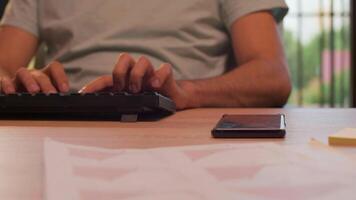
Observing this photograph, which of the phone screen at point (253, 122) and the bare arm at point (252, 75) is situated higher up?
the phone screen at point (253, 122)

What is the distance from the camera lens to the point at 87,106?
0.75 meters

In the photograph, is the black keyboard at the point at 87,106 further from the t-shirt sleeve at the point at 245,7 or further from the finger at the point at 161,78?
the t-shirt sleeve at the point at 245,7

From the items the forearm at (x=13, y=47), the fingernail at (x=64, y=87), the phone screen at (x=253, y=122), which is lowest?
the forearm at (x=13, y=47)

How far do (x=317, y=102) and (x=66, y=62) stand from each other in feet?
5.81

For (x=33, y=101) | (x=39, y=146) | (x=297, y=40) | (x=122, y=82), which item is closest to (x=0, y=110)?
(x=33, y=101)

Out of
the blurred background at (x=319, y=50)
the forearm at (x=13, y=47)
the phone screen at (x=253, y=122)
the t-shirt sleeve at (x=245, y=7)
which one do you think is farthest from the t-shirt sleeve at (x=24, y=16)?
the blurred background at (x=319, y=50)

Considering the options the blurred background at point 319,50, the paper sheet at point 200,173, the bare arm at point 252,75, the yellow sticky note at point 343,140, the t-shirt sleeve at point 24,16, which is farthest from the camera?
the blurred background at point 319,50

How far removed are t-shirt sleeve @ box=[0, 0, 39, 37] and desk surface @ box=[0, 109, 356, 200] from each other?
24.7 inches

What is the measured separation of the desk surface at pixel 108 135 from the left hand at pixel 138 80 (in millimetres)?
59

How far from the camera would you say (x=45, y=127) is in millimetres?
703

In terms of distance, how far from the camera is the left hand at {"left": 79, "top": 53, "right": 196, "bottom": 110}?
83 cm

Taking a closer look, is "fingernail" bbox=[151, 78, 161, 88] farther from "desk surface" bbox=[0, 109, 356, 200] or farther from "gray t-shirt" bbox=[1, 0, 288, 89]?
"gray t-shirt" bbox=[1, 0, 288, 89]

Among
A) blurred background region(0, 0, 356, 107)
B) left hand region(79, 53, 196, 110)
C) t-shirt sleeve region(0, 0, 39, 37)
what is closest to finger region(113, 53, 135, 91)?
left hand region(79, 53, 196, 110)

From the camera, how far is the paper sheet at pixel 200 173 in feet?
1.11
